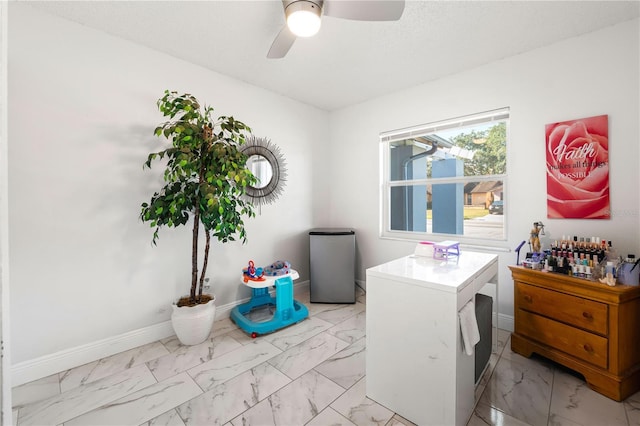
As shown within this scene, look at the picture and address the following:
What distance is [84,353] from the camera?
203 centimetres

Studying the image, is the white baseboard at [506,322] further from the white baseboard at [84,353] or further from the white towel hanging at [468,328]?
the white baseboard at [84,353]

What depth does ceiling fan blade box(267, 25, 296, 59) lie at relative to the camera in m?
1.78

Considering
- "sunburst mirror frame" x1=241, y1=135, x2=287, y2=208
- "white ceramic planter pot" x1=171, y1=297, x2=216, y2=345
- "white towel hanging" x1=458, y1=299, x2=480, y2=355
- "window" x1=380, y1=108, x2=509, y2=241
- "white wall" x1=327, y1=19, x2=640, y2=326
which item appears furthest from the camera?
"sunburst mirror frame" x1=241, y1=135, x2=287, y2=208

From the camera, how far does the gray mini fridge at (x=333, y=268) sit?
3154 mm

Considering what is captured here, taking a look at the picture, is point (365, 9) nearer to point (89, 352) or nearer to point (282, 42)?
point (282, 42)

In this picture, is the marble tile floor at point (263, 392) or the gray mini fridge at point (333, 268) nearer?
the marble tile floor at point (263, 392)

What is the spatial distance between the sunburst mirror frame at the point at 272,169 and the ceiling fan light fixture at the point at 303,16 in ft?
4.90

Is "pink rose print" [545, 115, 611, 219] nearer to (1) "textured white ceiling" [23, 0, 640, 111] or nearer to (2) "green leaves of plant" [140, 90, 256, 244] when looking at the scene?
(1) "textured white ceiling" [23, 0, 640, 111]

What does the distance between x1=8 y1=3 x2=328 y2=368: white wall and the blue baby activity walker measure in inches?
18.8

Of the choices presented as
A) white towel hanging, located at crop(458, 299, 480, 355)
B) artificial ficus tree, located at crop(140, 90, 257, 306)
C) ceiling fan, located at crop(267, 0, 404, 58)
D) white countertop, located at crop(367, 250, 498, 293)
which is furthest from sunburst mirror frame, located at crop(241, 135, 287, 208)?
white towel hanging, located at crop(458, 299, 480, 355)

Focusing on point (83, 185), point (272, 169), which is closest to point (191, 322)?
point (83, 185)

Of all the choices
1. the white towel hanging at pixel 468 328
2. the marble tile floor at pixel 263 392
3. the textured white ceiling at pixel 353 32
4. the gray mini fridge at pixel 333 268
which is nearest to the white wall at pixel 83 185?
the textured white ceiling at pixel 353 32

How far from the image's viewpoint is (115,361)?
2.06 meters

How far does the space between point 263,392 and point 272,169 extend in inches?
87.2
